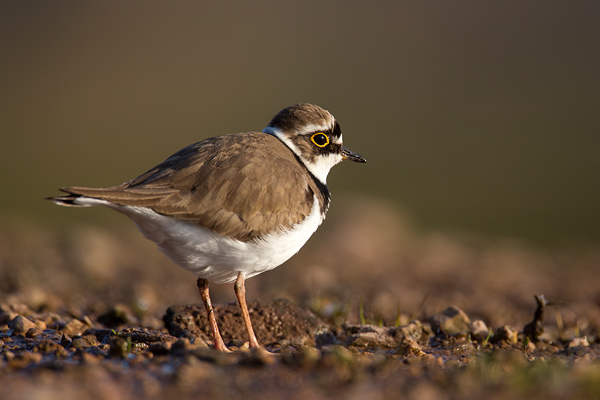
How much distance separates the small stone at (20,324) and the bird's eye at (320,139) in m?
3.25

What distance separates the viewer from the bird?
15.8ft

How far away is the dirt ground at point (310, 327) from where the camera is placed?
3.41 metres

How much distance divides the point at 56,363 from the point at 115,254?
8.53 m

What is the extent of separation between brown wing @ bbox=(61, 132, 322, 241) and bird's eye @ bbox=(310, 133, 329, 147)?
917 mm

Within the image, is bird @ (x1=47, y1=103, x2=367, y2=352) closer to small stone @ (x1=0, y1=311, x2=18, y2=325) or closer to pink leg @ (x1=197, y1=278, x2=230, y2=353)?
pink leg @ (x1=197, y1=278, x2=230, y2=353)

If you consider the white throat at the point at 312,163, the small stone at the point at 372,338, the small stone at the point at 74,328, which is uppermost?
the white throat at the point at 312,163

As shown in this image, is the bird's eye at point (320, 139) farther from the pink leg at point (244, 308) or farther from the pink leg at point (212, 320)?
the pink leg at point (212, 320)

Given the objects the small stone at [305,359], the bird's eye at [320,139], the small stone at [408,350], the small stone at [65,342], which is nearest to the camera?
the small stone at [305,359]

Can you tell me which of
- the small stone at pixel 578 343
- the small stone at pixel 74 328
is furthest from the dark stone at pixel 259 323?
the small stone at pixel 578 343

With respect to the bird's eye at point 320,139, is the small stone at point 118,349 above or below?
below

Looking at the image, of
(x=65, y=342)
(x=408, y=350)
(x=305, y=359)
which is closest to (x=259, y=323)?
(x=408, y=350)

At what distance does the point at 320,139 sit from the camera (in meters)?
6.35

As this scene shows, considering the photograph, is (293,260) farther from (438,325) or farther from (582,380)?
(582,380)

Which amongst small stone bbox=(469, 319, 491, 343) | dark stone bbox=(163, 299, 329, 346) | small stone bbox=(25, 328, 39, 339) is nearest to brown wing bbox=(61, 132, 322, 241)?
dark stone bbox=(163, 299, 329, 346)
